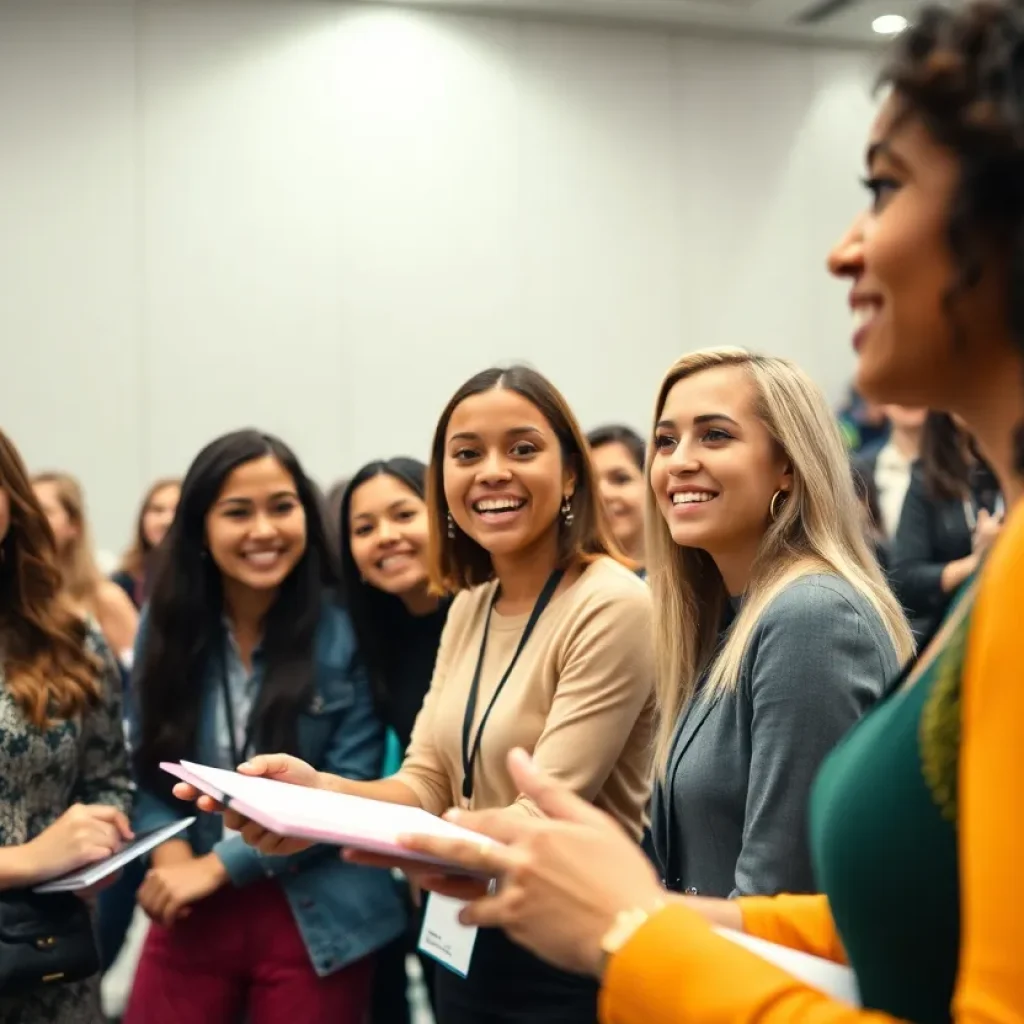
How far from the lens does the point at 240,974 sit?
2674 mm

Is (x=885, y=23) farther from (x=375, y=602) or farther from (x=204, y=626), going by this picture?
(x=204, y=626)

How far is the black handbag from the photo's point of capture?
7.41ft

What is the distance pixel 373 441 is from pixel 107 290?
151 cm

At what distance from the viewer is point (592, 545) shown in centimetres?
250

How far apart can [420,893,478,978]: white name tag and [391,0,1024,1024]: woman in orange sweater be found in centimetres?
131

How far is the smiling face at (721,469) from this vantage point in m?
2.02

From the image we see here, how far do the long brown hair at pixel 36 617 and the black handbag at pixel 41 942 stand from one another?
34cm

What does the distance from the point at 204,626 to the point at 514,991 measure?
115 cm

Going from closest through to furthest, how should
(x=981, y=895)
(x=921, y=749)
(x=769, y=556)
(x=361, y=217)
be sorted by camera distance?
1. (x=981, y=895)
2. (x=921, y=749)
3. (x=769, y=556)
4. (x=361, y=217)

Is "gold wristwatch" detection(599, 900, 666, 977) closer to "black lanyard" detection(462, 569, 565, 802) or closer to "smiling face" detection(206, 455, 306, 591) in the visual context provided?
"black lanyard" detection(462, 569, 565, 802)

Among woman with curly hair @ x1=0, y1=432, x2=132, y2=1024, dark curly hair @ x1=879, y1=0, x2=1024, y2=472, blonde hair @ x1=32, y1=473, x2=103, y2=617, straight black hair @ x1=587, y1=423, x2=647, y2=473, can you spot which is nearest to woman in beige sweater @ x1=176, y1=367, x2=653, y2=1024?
woman with curly hair @ x1=0, y1=432, x2=132, y2=1024

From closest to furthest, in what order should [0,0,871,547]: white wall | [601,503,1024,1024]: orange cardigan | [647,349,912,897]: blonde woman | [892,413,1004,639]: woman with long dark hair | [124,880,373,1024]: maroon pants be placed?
[601,503,1024,1024]: orange cardigan
[647,349,912,897]: blonde woman
[124,880,373,1024]: maroon pants
[892,413,1004,639]: woman with long dark hair
[0,0,871,547]: white wall

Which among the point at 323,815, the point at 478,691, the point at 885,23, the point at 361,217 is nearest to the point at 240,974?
the point at 478,691

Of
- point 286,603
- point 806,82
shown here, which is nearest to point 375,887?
point 286,603
